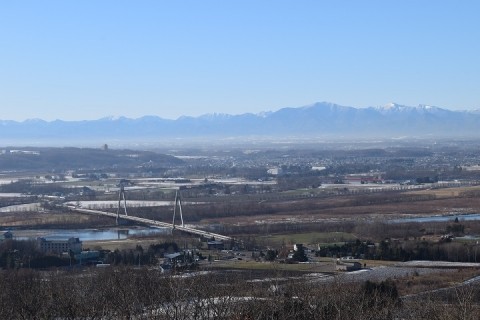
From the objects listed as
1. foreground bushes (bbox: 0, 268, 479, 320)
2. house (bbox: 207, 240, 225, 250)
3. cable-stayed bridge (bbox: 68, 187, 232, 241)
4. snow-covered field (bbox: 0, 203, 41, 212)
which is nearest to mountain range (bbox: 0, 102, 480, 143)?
snow-covered field (bbox: 0, 203, 41, 212)

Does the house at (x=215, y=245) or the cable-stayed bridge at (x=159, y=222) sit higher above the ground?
the house at (x=215, y=245)

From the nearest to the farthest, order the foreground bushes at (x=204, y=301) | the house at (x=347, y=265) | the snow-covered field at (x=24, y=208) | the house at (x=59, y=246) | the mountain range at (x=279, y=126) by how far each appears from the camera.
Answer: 1. the foreground bushes at (x=204, y=301)
2. the house at (x=347, y=265)
3. the house at (x=59, y=246)
4. the snow-covered field at (x=24, y=208)
5. the mountain range at (x=279, y=126)

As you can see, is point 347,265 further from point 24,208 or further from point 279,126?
point 279,126

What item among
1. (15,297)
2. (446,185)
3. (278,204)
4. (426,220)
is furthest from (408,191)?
(15,297)

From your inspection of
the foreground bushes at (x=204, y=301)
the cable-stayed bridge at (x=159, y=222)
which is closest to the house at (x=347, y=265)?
the foreground bushes at (x=204, y=301)

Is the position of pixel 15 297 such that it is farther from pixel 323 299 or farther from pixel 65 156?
pixel 65 156

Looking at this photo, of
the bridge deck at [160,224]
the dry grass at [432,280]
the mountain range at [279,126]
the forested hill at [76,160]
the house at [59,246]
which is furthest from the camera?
the mountain range at [279,126]

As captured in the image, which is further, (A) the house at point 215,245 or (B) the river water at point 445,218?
(B) the river water at point 445,218

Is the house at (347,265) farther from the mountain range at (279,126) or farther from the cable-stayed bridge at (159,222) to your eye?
the mountain range at (279,126)
